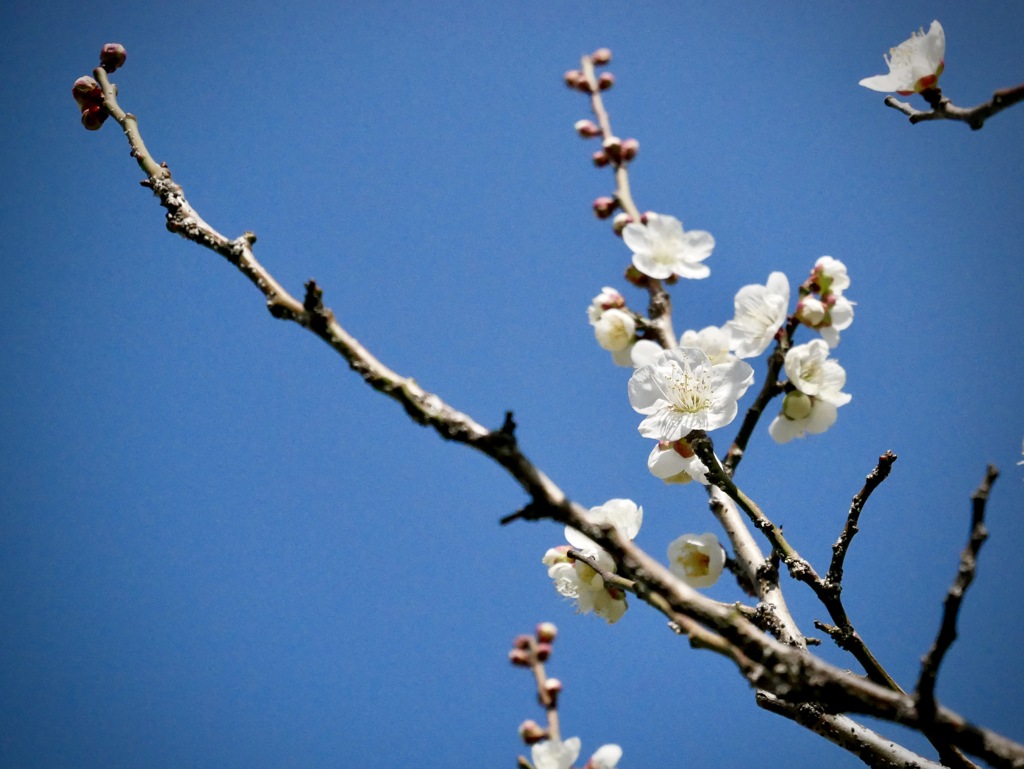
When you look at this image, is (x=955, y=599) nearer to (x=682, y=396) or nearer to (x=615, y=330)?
(x=682, y=396)

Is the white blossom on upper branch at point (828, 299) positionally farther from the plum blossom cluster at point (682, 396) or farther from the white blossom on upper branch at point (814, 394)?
the plum blossom cluster at point (682, 396)

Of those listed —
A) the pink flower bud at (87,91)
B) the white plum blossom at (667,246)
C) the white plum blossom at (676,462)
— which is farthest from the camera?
the white plum blossom at (667,246)

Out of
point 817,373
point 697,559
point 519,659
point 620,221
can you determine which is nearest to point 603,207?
point 620,221

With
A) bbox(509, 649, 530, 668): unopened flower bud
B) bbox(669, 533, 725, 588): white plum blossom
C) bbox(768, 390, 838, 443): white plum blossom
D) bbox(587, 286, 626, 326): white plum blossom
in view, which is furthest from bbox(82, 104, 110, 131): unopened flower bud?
bbox(509, 649, 530, 668): unopened flower bud

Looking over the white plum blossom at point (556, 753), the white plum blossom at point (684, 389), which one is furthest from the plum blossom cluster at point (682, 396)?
the white plum blossom at point (556, 753)

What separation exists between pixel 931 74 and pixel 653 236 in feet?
2.58

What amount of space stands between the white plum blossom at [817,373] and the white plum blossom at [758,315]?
0.27 feet

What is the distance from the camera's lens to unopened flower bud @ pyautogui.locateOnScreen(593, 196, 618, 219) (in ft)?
7.47

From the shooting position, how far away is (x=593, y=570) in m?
1.46

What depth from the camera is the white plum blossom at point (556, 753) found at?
1.95 m

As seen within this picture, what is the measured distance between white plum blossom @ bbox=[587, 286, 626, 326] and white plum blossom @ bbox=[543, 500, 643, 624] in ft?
1.94

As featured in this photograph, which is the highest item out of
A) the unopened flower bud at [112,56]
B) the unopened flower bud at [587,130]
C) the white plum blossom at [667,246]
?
the unopened flower bud at [587,130]

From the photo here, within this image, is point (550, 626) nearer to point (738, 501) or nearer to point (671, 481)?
point (671, 481)

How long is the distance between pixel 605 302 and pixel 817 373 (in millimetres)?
592
